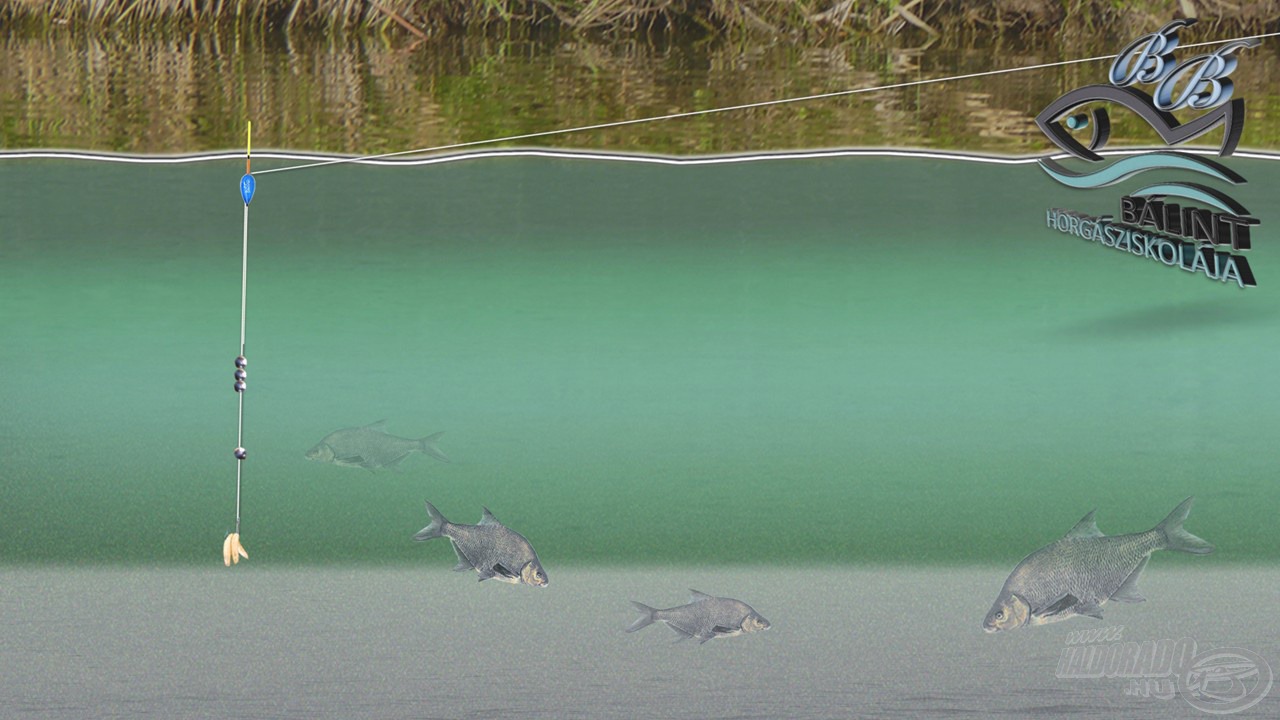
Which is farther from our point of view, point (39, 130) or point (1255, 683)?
point (39, 130)

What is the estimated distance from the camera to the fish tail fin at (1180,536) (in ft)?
8.82

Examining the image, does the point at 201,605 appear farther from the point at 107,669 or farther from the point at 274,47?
the point at 274,47

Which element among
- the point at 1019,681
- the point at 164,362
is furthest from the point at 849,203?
the point at 164,362

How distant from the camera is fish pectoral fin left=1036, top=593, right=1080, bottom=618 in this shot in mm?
2654

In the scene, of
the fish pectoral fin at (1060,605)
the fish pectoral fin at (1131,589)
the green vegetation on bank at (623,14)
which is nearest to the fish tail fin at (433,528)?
the green vegetation on bank at (623,14)

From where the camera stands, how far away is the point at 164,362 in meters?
2.85

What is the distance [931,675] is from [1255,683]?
1.58ft

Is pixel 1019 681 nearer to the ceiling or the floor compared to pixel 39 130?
nearer to the floor

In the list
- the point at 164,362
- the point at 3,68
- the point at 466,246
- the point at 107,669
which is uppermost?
the point at 3,68

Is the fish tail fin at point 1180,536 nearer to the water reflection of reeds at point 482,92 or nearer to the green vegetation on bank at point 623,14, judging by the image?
the water reflection of reeds at point 482,92

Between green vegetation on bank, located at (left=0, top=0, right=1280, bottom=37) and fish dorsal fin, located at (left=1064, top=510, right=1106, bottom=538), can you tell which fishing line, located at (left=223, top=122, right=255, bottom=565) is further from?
fish dorsal fin, located at (left=1064, top=510, right=1106, bottom=538)

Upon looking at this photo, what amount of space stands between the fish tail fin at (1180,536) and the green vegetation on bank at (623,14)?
2.52 feet
